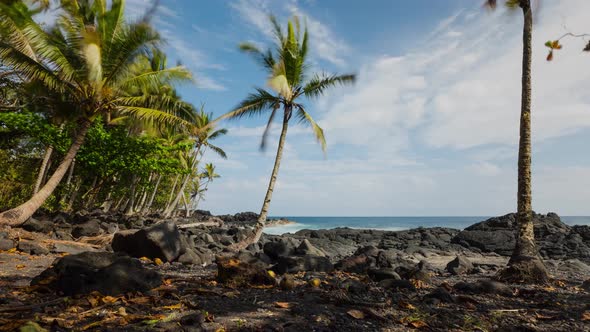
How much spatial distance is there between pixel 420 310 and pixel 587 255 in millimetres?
15314

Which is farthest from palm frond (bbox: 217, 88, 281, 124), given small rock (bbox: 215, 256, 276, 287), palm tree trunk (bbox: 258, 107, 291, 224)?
small rock (bbox: 215, 256, 276, 287)

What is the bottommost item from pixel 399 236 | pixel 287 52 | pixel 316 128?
pixel 399 236

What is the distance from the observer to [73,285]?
12.8 feet

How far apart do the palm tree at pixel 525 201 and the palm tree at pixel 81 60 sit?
434 inches

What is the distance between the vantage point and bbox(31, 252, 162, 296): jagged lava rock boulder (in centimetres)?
390

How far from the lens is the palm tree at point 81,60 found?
11.1 m

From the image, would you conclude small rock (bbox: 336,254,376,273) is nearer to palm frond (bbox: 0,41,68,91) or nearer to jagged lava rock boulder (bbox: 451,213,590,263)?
palm frond (bbox: 0,41,68,91)

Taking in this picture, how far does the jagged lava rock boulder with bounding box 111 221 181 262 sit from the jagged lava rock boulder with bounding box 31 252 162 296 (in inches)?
119

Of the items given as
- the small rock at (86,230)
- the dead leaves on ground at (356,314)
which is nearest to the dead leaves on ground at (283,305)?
the dead leaves on ground at (356,314)

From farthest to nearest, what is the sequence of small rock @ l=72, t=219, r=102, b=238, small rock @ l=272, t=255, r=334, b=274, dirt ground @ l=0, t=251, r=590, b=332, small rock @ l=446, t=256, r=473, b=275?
1. small rock @ l=72, t=219, r=102, b=238
2. small rock @ l=446, t=256, r=473, b=275
3. small rock @ l=272, t=255, r=334, b=274
4. dirt ground @ l=0, t=251, r=590, b=332

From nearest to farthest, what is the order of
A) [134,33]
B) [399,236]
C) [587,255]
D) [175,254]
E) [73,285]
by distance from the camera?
[73,285], [175,254], [134,33], [587,255], [399,236]

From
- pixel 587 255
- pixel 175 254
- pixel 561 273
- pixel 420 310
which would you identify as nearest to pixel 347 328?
pixel 420 310

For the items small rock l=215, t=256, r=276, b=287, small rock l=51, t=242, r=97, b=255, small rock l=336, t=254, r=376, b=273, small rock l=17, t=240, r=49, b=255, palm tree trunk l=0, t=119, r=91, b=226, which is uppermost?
palm tree trunk l=0, t=119, r=91, b=226

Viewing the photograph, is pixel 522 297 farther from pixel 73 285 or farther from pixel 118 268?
pixel 73 285
